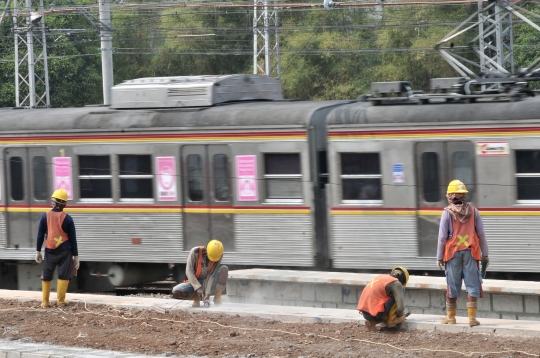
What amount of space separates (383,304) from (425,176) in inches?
168

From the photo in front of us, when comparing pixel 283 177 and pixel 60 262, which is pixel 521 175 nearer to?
pixel 283 177

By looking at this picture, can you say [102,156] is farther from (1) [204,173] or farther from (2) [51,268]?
(2) [51,268]

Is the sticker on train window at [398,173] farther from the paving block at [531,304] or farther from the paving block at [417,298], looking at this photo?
the paving block at [531,304]

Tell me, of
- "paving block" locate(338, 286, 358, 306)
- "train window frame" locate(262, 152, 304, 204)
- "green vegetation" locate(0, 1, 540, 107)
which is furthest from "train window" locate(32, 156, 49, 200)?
"green vegetation" locate(0, 1, 540, 107)

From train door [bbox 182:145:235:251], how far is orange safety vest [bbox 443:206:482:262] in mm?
5568

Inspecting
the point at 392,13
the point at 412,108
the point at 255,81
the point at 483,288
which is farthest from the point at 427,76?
the point at 483,288

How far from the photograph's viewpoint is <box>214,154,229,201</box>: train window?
1582 cm

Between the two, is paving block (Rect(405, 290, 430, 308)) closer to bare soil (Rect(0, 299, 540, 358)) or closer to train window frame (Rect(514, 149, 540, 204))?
bare soil (Rect(0, 299, 540, 358))

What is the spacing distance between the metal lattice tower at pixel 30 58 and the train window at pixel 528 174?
918 inches

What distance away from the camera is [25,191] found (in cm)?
1742

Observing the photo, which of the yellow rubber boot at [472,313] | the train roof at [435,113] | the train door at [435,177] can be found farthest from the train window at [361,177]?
the yellow rubber boot at [472,313]

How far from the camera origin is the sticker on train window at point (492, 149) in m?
13.8

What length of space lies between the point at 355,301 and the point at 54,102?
3906cm

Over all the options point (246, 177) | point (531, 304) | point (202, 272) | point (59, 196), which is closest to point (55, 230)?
point (59, 196)
